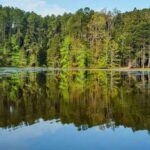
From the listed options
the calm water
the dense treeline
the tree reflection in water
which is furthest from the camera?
the dense treeline

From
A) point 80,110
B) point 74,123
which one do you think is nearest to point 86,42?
point 80,110

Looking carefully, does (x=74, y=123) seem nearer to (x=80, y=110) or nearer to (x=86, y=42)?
(x=80, y=110)

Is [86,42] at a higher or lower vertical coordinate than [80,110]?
higher

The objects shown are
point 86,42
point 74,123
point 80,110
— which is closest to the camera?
point 74,123

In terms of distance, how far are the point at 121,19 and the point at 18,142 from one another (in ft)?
344

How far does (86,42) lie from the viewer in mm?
107562

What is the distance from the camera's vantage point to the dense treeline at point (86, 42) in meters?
96.1

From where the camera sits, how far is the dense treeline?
96062mm

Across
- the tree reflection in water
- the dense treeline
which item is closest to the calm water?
the tree reflection in water

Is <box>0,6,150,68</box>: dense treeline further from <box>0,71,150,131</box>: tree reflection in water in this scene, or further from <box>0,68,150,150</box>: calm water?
<box>0,68,150,150</box>: calm water

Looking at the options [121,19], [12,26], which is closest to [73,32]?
[121,19]

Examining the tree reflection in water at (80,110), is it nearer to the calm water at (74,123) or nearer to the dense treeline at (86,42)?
the calm water at (74,123)

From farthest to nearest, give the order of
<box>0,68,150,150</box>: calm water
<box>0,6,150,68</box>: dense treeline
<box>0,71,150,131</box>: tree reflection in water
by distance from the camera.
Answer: <box>0,6,150,68</box>: dense treeline < <box>0,71,150,131</box>: tree reflection in water < <box>0,68,150,150</box>: calm water

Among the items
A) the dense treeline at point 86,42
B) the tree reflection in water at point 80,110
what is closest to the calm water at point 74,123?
the tree reflection in water at point 80,110
